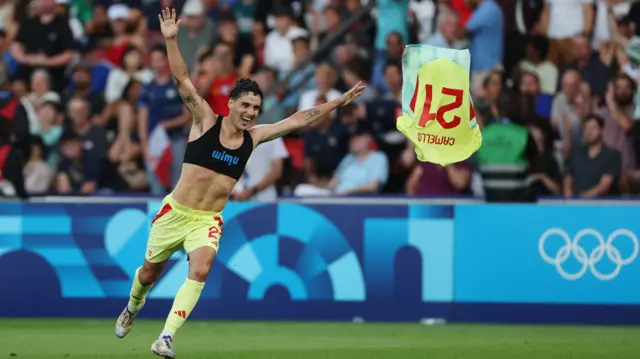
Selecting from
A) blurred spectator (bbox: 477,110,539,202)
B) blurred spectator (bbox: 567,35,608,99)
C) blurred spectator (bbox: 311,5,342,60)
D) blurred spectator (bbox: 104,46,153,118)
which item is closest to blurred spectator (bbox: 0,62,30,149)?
blurred spectator (bbox: 104,46,153,118)

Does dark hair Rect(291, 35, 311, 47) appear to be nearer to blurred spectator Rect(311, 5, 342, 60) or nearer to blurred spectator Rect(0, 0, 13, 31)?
blurred spectator Rect(311, 5, 342, 60)

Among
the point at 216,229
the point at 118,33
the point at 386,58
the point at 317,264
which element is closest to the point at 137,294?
the point at 216,229

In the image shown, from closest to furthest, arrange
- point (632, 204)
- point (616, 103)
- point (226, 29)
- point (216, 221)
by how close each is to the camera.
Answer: point (216, 221), point (632, 204), point (616, 103), point (226, 29)

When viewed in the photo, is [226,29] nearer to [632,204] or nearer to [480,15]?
[480,15]

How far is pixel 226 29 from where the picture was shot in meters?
20.6

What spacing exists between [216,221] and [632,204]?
6.49 metres

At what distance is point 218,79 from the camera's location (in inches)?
786

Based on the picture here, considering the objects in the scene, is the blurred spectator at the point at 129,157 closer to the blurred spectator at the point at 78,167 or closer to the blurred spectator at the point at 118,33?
the blurred spectator at the point at 78,167

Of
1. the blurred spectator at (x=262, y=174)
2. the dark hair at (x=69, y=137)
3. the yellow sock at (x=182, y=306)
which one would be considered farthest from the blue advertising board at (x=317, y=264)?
the yellow sock at (x=182, y=306)

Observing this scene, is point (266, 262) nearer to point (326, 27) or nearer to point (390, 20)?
point (390, 20)

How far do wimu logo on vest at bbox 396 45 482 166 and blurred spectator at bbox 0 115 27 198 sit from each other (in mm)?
6739

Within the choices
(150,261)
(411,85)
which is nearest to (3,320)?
(150,261)

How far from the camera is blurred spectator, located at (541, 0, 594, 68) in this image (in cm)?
1998

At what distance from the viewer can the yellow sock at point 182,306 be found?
1235 centimetres
